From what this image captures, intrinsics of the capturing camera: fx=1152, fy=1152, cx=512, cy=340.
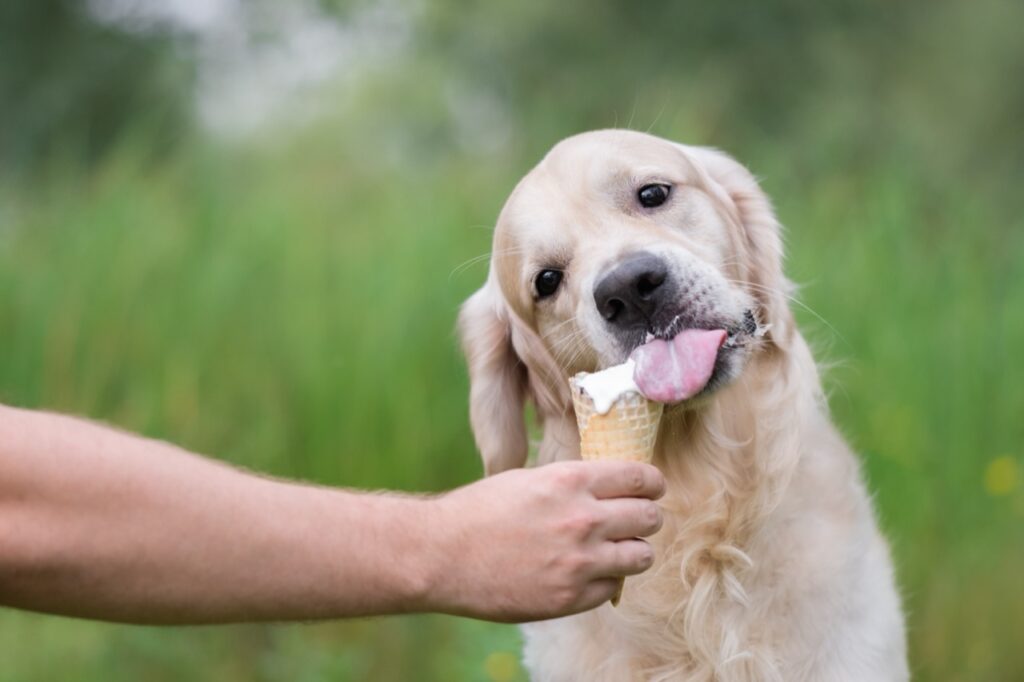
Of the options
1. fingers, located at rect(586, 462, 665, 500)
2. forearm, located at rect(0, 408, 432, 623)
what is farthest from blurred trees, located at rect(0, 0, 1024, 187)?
forearm, located at rect(0, 408, 432, 623)

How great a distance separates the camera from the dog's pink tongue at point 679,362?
213 cm

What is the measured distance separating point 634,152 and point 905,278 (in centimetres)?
251

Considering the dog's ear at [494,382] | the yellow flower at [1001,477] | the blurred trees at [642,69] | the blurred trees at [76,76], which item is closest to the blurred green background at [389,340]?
the yellow flower at [1001,477]

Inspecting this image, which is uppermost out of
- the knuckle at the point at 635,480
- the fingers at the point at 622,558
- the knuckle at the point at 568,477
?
the knuckle at the point at 568,477

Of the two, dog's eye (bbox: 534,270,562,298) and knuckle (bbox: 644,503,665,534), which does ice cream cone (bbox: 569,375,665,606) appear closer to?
knuckle (bbox: 644,503,665,534)

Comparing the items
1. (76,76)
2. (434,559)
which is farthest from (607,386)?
(76,76)

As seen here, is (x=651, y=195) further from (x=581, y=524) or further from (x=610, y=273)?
(x=581, y=524)

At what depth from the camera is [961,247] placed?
5.23 metres

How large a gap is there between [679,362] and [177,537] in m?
1.01

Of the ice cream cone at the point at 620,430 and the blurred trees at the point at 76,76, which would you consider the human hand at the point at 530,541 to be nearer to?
the ice cream cone at the point at 620,430

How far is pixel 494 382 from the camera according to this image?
9.59 feet

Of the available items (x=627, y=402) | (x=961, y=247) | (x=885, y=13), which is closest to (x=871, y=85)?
(x=885, y=13)

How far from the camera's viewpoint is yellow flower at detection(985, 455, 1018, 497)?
427cm

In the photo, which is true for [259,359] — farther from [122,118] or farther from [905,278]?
[122,118]
